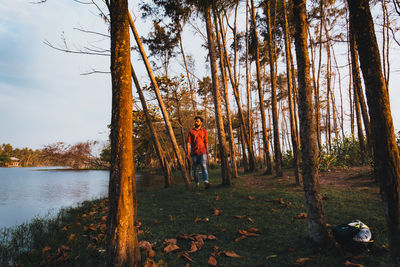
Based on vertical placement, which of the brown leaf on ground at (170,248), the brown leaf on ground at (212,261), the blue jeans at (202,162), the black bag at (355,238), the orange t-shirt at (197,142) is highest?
the orange t-shirt at (197,142)

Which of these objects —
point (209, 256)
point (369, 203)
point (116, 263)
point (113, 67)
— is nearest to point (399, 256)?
point (209, 256)

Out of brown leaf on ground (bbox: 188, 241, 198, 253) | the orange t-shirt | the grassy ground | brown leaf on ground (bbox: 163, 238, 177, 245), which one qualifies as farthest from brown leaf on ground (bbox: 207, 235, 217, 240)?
the orange t-shirt

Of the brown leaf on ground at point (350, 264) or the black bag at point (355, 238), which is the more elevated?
the black bag at point (355, 238)

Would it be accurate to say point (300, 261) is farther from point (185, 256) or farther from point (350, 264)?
point (185, 256)

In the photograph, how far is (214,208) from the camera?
13.9 feet

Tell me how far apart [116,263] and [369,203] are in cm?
432

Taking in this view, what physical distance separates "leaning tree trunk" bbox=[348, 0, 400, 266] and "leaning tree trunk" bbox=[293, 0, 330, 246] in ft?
2.29

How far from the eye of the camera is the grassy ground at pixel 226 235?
2.28 metres

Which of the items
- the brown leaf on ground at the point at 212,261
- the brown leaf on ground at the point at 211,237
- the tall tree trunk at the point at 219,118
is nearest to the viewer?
the brown leaf on ground at the point at 212,261

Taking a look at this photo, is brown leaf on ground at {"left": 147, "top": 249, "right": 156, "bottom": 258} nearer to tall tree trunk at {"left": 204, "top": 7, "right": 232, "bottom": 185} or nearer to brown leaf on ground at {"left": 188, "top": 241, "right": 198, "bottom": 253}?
brown leaf on ground at {"left": 188, "top": 241, "right": 198, "bottom": 253}

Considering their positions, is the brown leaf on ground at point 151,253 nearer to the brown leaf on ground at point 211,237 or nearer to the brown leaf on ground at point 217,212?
the brown leaf on ground at point 211,237

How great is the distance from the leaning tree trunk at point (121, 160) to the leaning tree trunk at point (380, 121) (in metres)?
2.23

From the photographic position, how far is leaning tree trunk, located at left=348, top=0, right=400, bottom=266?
1.74 meters

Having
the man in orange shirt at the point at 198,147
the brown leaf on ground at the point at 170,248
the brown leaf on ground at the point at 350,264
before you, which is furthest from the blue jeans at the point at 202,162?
the brown leaf on ground at the point at 350,264
